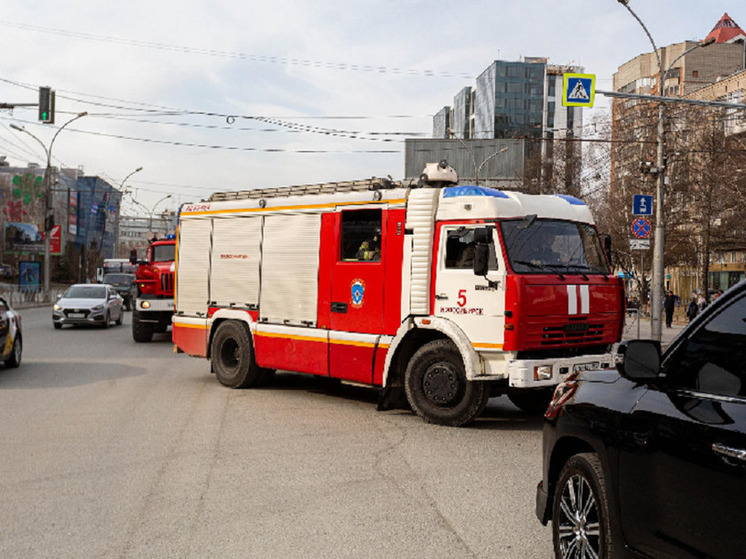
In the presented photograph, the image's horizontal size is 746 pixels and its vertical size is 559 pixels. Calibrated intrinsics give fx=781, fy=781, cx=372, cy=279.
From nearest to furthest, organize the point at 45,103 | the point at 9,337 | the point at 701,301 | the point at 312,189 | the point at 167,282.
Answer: the point at 312,189 < the point at 9,337 < the point at 167,282 < the point at 45,103 < the point at 701,301

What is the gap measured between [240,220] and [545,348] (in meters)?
5.49

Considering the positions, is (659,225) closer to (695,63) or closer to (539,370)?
(539,370)

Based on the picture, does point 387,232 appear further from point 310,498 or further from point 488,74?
point 488,74

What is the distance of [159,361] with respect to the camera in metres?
16.1

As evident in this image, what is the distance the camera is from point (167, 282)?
2077cm

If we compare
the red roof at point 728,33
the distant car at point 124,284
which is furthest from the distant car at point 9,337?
the red roof at point 728,33

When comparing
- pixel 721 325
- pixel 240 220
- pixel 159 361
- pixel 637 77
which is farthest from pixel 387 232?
pixel 637 77

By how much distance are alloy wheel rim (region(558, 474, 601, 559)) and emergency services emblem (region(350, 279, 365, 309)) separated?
20.0 ft

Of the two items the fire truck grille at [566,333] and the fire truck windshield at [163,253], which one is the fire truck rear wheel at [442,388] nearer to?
the fire truck grille at [566,333]

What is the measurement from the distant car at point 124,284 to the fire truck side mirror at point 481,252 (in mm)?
35809

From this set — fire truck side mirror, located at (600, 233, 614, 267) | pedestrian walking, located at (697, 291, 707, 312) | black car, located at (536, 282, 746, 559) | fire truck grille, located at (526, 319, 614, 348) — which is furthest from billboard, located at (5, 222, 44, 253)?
black car, located at (536, 282, 746, 559)

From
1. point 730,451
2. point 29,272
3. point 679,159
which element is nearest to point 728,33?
point 679,159

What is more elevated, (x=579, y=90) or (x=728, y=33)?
(x=728, y=33)

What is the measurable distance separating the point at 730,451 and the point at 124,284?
4341cm
